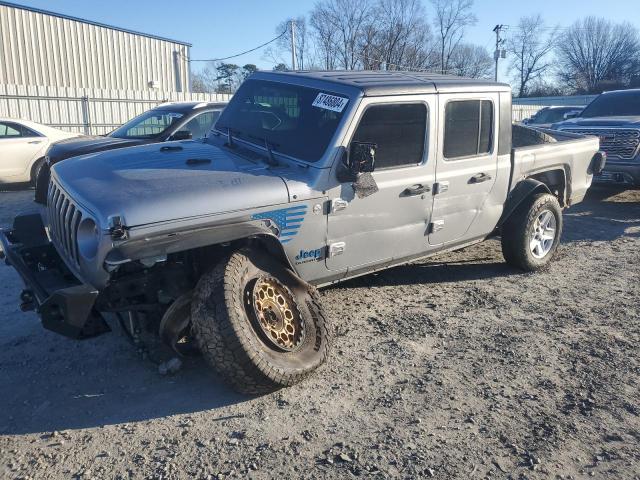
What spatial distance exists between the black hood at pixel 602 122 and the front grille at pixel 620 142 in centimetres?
15

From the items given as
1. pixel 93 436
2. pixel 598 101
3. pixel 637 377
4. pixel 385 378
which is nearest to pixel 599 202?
pixel 598 101

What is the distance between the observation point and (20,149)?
11.2 m

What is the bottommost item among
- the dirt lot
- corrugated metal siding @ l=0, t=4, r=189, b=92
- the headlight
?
the dirt lot

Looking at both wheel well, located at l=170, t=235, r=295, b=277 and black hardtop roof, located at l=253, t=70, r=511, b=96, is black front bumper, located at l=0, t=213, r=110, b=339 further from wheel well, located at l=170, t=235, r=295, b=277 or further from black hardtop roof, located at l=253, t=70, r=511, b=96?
black hardtop roof, located at l=253, t=70, r=511, b=96

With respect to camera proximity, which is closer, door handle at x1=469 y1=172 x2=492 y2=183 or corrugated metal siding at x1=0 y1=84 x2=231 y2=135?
door handle at x1=469 y1=172 x2=492 y2=183

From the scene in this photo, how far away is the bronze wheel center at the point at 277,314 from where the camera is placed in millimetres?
3719

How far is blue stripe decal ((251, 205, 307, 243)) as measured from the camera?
3.82m

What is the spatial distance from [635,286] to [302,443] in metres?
4.29

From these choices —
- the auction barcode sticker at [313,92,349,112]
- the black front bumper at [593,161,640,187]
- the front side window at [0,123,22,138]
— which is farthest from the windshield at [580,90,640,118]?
the front side window at [0,123,22,138]

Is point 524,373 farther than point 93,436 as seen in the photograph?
Yes

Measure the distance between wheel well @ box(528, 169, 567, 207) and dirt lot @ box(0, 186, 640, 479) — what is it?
1.59 m

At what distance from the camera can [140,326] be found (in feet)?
12.6

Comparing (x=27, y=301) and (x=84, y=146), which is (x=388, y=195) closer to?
(x=27, y=301)

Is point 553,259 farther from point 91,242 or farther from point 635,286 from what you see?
point 91,242
